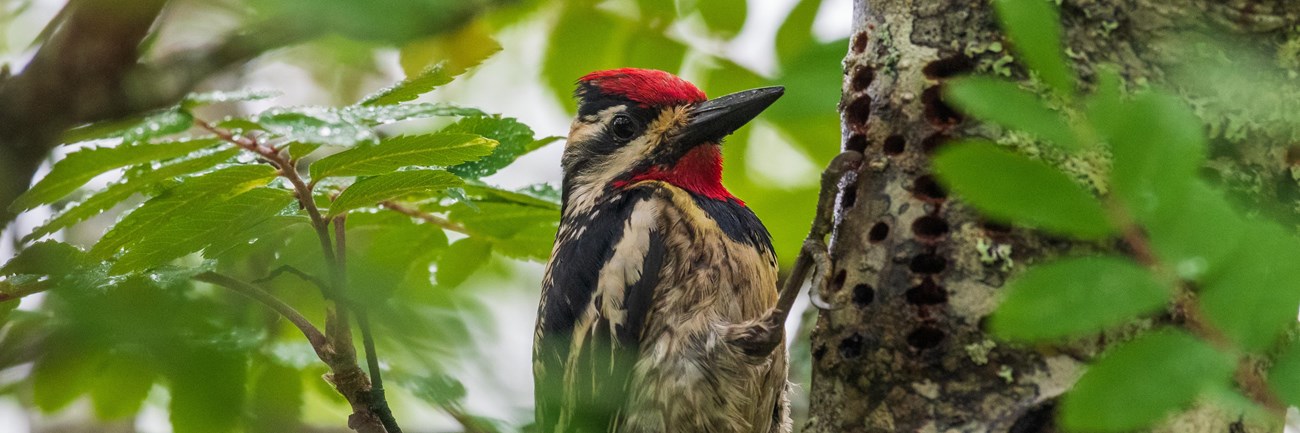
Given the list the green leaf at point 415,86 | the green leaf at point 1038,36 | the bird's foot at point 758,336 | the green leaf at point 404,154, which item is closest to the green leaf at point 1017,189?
the green leaf at point 1038,36

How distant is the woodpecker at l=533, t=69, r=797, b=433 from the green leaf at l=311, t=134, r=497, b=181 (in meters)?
0.79

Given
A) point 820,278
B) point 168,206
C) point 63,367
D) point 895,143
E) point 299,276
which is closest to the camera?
point 63,367

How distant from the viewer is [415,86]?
2021 millimetres

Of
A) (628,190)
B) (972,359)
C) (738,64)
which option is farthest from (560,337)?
(972,359)

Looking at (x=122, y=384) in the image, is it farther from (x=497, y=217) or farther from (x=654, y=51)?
(x=654, y=51)

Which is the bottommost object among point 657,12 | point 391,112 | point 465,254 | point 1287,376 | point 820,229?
point 1287,376

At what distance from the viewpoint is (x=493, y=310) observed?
1.14 m

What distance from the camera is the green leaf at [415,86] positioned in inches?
78.5

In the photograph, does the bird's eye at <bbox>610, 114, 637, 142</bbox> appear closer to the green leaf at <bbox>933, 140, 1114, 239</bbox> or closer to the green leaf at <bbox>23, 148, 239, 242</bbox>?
the green leaf at <bbox>23, 148, 239, 242</bbox>

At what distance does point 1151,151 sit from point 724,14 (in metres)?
1.98

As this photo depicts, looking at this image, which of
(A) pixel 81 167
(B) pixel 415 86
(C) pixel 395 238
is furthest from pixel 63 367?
(C) pixel 395 238

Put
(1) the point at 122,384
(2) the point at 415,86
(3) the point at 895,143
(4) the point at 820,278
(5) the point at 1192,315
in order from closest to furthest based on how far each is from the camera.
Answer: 1. (5) the point at 1192,315
2. (1) the point at 122,384
3. (2) the point at 415,86
4. (3) the point at 895,143
5. (4) the point at 820,278

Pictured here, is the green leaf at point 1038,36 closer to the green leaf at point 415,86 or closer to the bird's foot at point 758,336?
the green leaf at point 415,86

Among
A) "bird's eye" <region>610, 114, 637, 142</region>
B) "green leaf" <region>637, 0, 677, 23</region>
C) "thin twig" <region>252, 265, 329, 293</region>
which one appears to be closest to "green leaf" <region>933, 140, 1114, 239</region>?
"thin twig" <region>252, 265, 329, 293</region>
